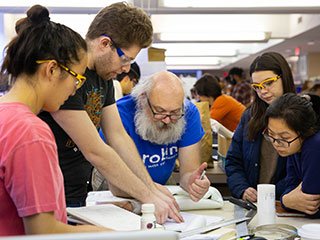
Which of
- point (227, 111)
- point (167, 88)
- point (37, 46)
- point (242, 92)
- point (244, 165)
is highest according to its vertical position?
point (37, 46)

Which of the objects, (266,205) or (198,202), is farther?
(198,202)

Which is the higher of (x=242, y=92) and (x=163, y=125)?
(x=163, y=125)

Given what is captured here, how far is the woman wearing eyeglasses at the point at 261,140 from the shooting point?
2.37 metres

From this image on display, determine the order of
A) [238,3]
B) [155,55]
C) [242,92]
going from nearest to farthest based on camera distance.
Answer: [155,55]
[238,3]
[242,92]

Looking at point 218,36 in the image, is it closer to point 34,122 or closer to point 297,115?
point 297,115

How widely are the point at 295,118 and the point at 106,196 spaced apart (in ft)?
3.09

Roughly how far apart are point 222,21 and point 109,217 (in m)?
7.14

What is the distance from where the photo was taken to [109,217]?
150 centimetres

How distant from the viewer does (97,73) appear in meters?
1.92

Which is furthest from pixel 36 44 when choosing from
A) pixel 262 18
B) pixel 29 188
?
pixel 262 18

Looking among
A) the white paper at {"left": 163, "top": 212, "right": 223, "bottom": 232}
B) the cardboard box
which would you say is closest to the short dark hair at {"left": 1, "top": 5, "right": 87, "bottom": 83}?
the white paper at {"left": 163, "top": 212, "right": 223, "bottom": 232}

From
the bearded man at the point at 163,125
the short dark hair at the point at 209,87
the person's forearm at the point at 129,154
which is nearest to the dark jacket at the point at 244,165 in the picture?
the bearded man at the point at 163,125

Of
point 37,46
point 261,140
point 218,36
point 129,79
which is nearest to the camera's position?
point 37,46

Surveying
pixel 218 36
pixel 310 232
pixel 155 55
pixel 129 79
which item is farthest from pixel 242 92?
pixel 310 232
